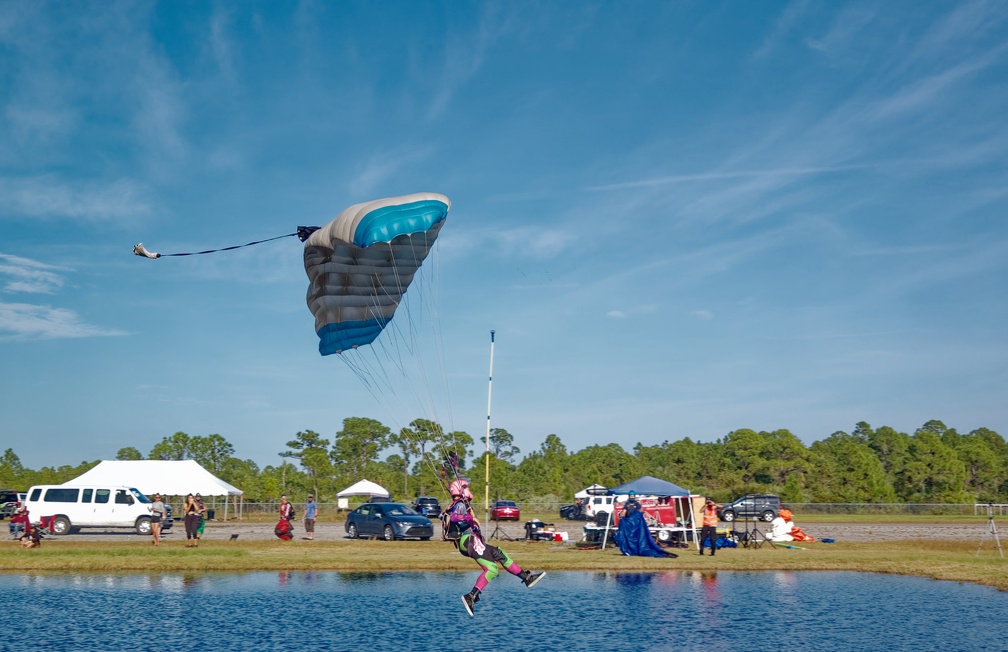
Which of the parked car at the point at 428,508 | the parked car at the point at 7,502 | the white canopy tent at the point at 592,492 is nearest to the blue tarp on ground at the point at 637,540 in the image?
the white canopy tent at the point at 592,492

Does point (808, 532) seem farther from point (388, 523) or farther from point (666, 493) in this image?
point (388, 523)

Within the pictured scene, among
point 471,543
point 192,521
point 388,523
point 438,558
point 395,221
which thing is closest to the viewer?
point 471,543

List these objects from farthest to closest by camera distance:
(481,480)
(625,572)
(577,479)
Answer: (577,479) → (481,480) → (625,572)

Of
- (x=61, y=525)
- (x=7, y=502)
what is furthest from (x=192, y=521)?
(x=7, y=502)

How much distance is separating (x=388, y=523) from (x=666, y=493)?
11.4m

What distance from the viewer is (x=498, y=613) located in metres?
19.3

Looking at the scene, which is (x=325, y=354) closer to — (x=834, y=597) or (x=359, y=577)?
(x=359, y=577)

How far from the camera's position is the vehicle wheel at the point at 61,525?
127ft

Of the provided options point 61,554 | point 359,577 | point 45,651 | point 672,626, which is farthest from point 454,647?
point 61,554

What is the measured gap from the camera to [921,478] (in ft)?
275

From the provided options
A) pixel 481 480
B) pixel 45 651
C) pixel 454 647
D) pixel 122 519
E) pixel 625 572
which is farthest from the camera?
pixel 481 480

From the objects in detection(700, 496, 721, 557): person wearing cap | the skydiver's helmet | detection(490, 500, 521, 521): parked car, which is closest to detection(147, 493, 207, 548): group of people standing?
detection(700, 496, 721, 557): person wearing cap

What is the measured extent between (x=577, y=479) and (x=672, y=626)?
80.5 m

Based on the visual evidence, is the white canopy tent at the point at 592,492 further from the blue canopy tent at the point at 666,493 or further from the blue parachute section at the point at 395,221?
the blue parachute section at the point at 395,221
